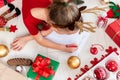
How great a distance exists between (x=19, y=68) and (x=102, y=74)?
15.6 inches

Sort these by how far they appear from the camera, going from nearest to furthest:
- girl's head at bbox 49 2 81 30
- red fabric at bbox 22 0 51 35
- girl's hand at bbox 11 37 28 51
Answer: girl's head at bbox 49 2 81 30 → red fabric at bbox 22 0 51 35 → girl's hand at bbox 11 37 28 51

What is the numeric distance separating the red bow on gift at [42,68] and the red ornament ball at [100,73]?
20cm

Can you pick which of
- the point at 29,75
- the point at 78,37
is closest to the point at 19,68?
the point at 29,75

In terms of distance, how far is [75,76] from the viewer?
128 centimetres

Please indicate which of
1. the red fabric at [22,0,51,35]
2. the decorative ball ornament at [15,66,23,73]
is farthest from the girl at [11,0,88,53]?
the decorative ball ornament at [15,66,23,73]

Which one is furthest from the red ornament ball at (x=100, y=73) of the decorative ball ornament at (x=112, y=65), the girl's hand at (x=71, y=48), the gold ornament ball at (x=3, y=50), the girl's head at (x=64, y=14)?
the gold ornament ball at (x=3, y=50)

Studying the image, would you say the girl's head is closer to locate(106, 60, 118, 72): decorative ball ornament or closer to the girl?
the girl

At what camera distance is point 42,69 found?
4.12 ft

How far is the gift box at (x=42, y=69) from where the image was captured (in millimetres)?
1251

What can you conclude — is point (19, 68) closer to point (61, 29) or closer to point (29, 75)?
point (29, 75)

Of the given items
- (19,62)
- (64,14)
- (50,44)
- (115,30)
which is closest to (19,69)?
(19,62)

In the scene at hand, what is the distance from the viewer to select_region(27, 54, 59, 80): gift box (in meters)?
1.25

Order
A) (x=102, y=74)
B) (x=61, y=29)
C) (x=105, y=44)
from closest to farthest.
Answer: (x=61, y=29)
(x=102, y=74)
(x=105, y=44)

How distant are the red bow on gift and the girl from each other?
3.6 inches
